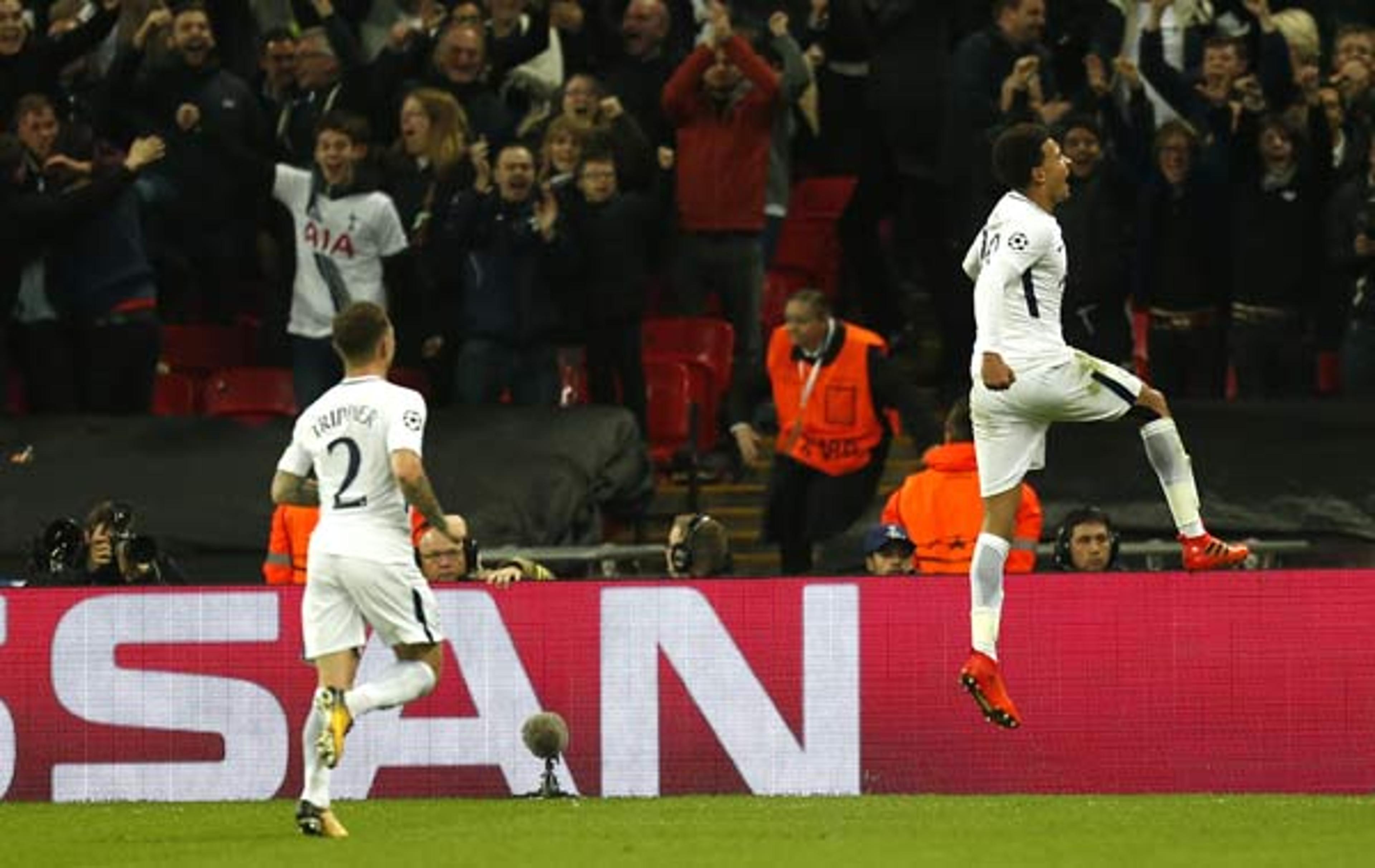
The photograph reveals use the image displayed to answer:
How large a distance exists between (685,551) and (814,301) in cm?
241

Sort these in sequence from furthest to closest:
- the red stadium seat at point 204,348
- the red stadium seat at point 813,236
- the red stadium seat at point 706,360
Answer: the red stadium seat at point 813,236 → the red stadium seat at point 204,348 → the red stadium seat at point 706,360

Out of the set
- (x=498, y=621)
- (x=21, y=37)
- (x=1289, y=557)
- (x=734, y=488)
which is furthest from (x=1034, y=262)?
(x=21, y=37)

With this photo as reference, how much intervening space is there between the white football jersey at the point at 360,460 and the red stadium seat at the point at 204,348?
8676 mm

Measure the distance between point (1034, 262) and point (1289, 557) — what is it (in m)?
5.03

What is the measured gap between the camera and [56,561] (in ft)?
56.7

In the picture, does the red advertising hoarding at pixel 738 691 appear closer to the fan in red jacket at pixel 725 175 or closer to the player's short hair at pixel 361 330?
the player's short hair at pixel 361 330

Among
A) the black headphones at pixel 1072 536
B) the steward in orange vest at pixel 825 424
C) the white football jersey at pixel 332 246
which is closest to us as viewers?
the black headphones at pixel 1072 536

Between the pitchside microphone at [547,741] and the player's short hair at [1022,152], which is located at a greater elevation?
the player's short hair at [1022,152]

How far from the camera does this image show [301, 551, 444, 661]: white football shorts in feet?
43.2

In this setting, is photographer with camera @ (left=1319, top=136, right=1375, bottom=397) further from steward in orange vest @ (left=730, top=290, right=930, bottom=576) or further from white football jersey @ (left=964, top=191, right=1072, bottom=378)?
white football jersey @ (left=964, top=191, right=1072, bottom=378)

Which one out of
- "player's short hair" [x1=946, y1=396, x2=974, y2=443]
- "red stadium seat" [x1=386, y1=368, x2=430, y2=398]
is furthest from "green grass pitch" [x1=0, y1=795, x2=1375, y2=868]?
"red stadium seat" [x1=386, y1=368, x2=430, y2=398]

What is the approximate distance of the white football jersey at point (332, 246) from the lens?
64.3ft

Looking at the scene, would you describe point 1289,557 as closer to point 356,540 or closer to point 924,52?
point 924,52

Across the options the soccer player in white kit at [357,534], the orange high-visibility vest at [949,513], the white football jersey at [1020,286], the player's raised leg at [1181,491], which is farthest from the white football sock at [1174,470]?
the soccer player in white kit at [357,534]
